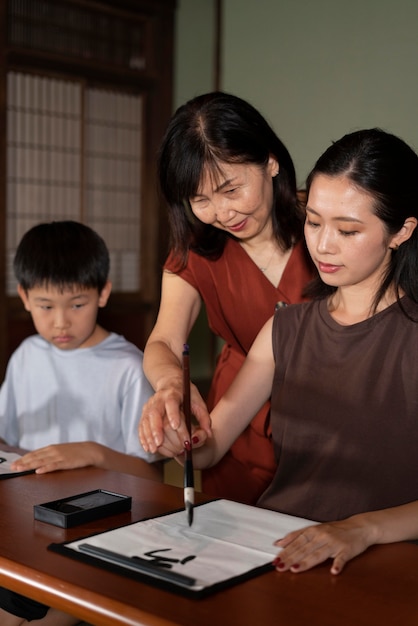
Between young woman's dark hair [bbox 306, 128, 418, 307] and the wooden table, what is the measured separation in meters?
0.60

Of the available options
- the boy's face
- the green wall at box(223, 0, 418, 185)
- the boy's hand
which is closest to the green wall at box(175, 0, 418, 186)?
the green wall at box(223, 0, 418, 185)

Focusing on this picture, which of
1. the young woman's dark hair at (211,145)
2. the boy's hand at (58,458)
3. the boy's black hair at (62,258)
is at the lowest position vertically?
the boy's hand at (58,458)

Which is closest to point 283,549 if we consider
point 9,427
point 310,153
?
point 9,427

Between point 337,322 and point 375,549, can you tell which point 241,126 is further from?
point 375,549

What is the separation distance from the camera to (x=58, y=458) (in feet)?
5.80

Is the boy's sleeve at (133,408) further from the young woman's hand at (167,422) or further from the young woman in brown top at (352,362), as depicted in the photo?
the young woman's hand at (167,422)

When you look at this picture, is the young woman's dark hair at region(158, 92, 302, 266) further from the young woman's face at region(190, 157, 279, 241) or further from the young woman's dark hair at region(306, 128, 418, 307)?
the young woman's dark hair at region(306, 128, 418, 307)

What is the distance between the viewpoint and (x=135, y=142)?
5.96m

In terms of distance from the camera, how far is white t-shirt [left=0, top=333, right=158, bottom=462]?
233 cm

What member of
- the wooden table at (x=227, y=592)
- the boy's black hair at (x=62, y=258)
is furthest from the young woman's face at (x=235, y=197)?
the wooden table at (x=227, y=592)

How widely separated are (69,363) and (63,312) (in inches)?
7.0

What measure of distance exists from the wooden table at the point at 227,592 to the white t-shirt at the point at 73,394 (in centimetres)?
96

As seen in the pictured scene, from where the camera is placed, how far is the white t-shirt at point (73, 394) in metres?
2.33

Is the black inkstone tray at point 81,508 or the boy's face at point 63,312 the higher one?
the boy's face at point 63,312
